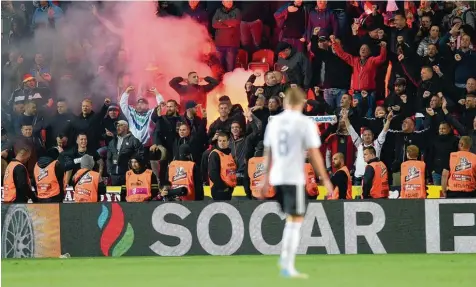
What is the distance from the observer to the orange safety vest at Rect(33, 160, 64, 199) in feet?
56.4

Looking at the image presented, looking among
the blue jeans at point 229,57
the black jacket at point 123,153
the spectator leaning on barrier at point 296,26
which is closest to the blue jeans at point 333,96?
the spectator leaning on barrier at point 296,26

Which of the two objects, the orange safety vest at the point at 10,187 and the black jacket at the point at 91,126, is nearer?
the orange safety vest at the point at 10,187

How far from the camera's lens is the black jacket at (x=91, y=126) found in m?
19.2

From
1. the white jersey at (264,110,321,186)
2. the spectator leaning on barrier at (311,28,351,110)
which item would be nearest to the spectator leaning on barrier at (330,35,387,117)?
the spectator leaning on barrier at (311,28,351,110)

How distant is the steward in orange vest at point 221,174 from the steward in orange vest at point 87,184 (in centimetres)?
180

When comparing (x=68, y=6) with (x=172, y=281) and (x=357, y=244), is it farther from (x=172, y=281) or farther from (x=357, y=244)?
(x=172, y=281)

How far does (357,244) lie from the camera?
1600 cm

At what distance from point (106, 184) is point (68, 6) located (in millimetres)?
4351

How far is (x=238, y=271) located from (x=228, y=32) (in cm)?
783

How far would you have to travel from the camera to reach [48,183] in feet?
56.6

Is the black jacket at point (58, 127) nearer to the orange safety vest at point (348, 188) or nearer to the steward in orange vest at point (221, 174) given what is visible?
the steward in orange vest at point (221, 174)

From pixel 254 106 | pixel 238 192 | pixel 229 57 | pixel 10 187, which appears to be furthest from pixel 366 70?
pixel 10 187

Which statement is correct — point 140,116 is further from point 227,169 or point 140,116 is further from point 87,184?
point 227,169

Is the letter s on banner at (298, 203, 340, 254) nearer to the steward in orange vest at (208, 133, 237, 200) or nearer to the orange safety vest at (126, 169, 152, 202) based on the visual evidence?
the steward in orange vest at (208, 133, 237, 200)
